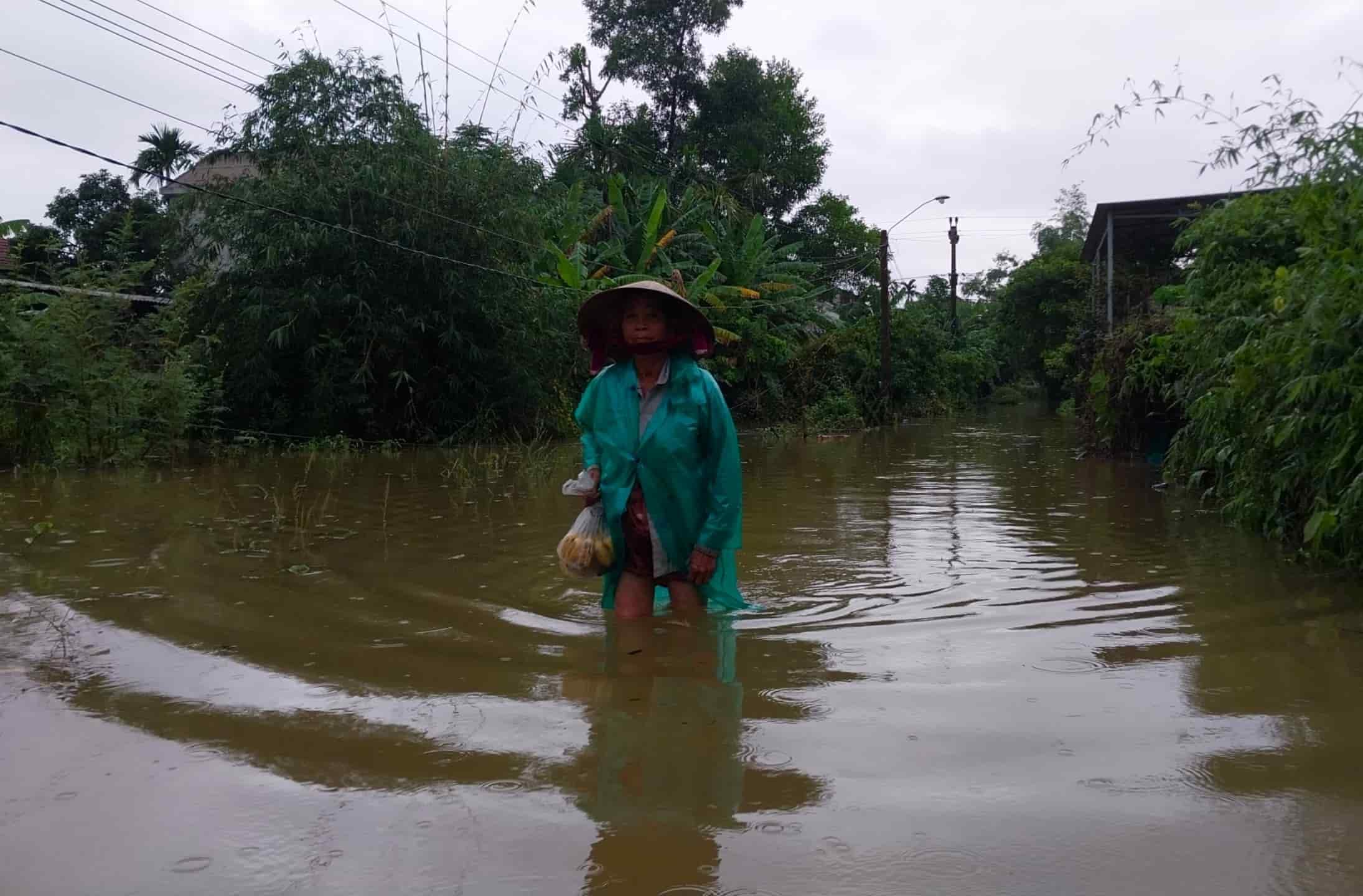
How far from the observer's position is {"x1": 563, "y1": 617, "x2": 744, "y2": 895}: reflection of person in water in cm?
247

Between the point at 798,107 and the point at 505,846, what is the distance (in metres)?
36.9

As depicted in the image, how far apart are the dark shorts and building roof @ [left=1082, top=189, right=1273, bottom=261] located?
12.8 m

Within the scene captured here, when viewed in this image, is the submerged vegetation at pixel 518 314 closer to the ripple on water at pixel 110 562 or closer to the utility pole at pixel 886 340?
the utility pole at pixel 886 340

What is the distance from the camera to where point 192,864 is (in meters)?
2.43

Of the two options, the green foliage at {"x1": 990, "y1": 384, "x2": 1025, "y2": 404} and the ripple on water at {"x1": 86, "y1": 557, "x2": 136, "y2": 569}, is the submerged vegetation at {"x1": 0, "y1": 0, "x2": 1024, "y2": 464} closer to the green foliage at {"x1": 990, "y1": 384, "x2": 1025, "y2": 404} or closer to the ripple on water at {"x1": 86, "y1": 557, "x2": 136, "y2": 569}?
the ripple on water at {"x1": 86, "y1": 557, "x2": 136, "y2": 569}

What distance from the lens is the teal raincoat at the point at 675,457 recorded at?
4328 millimetres

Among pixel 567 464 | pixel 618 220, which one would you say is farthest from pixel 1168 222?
pixel 567 464

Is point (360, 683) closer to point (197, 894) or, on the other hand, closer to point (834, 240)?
point (197, 894)

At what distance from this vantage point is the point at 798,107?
37062 millimetres

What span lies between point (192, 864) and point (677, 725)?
4.74 ft

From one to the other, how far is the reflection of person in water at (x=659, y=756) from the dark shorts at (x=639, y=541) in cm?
22

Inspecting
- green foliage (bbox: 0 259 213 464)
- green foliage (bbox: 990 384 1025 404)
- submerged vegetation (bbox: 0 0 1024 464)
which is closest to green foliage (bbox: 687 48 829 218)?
submerged vegetation (bbox: 0 0 1024 464)

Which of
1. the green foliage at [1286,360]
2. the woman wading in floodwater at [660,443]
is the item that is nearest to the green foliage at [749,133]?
the green foliage at [1286,360]

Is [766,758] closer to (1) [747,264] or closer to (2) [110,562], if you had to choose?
(2) [110,562]
